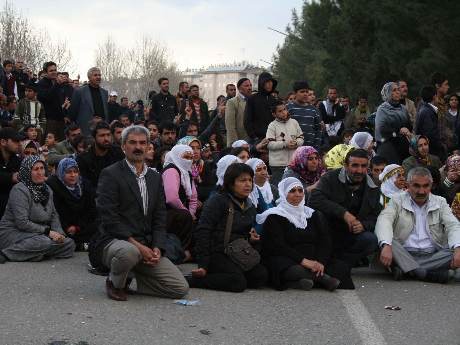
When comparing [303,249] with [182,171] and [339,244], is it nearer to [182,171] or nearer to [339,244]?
[339,244]

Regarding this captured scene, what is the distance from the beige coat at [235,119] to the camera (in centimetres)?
1454

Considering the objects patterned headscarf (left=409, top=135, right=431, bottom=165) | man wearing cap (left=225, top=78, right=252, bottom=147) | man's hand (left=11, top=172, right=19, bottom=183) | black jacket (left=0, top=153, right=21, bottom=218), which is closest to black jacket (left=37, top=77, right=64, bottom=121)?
man wearing cap (left=225, top=78, right=252, bottom=147)

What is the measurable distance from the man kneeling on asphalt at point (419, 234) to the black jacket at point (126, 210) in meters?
2.68

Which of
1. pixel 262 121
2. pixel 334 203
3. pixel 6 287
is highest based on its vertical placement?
pixel 262 121

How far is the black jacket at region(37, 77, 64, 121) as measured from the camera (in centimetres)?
1777

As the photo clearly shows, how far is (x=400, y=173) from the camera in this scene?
11.1 meters

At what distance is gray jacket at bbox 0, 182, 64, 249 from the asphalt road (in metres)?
1.23

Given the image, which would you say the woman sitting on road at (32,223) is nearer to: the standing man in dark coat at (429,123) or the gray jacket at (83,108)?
the gray jacket at (83,108)

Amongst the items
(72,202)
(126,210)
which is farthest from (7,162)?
(126,210)

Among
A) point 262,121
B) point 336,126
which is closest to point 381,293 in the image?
point 262,121

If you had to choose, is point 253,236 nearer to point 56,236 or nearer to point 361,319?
point 361,319

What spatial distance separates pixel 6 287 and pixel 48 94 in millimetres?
9673

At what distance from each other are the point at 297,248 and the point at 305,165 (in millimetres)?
2106

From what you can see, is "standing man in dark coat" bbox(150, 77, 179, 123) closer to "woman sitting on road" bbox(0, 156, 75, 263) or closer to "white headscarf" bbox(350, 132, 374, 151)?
"white headscarf" bbox(350, 132, 374, 151)
